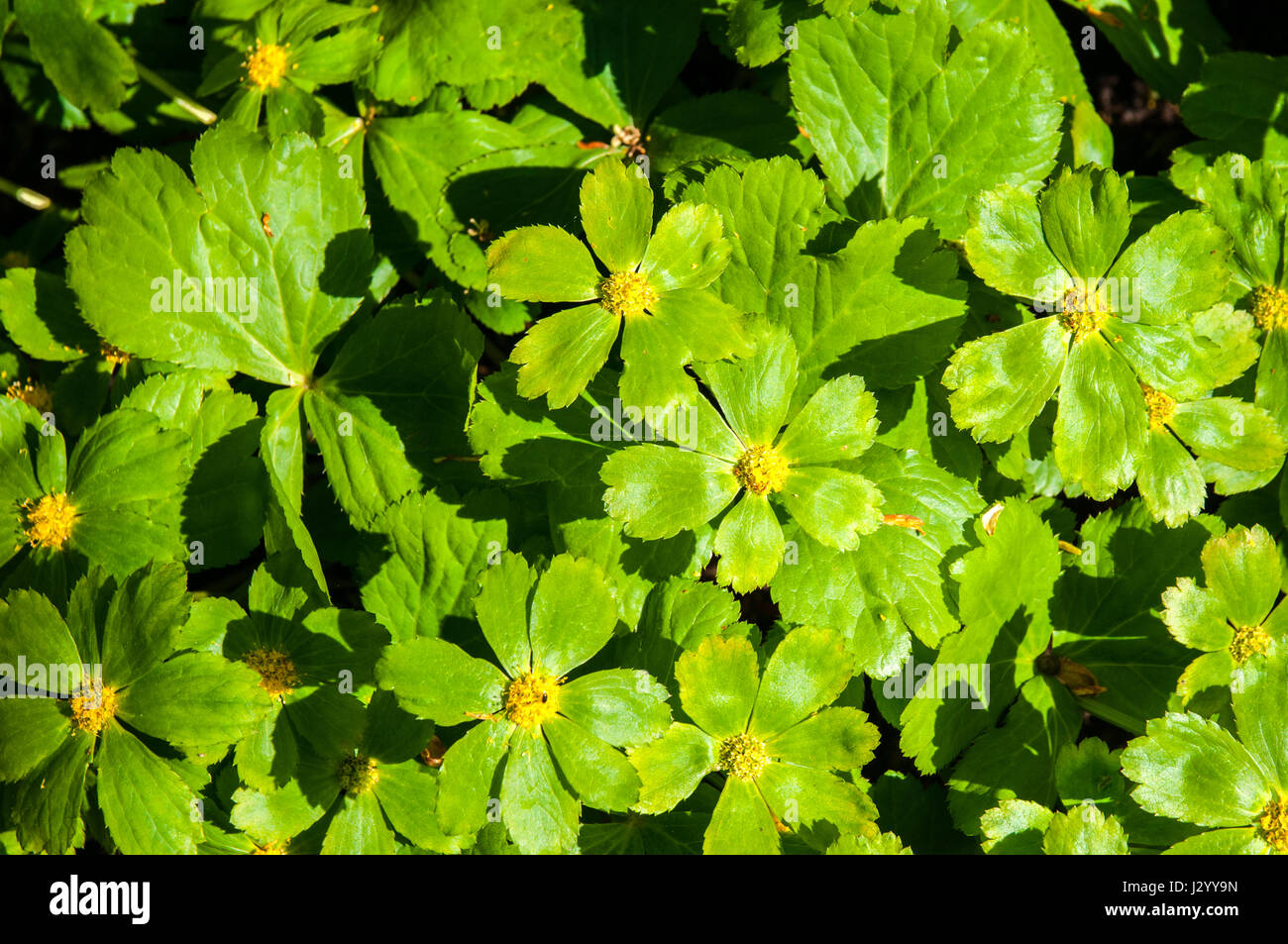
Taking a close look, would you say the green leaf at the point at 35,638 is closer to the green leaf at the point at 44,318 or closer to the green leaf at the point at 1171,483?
the green leaf at the point at 44,318

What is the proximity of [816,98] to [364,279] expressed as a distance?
4.84 ft

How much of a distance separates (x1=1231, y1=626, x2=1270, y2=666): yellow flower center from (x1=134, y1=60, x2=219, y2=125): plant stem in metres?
3.53

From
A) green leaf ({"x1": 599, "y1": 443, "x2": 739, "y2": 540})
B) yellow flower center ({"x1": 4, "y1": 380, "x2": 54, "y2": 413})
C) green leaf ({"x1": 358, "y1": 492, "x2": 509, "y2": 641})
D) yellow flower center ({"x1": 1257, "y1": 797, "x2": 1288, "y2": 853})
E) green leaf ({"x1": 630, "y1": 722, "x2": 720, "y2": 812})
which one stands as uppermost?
yellow flower center ({"x1": 4, "y1": 380, "x2": 54, "y2": 413})

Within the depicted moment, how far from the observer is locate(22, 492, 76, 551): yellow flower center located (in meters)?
2.76

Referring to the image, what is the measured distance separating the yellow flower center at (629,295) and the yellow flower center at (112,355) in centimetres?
172

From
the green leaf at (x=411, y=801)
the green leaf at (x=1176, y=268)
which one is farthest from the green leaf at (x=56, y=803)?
the green leaf at (x=1176, y=268)

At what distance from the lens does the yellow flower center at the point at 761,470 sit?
7.94 feet

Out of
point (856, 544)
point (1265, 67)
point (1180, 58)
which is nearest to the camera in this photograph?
point (856, 544)

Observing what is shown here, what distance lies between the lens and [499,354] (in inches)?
135

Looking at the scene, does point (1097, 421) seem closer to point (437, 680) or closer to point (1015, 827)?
point (1015, 827)

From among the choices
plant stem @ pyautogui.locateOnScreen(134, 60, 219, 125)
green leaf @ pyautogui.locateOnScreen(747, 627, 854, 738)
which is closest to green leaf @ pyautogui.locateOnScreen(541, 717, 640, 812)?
green leaf @ pyautogui.locateOnScreen(747, 627, 854, 738)

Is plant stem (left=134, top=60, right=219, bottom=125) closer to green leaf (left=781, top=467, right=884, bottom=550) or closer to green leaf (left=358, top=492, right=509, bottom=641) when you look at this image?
green leaf (left=358, top=492, right=509, bottom=641)
